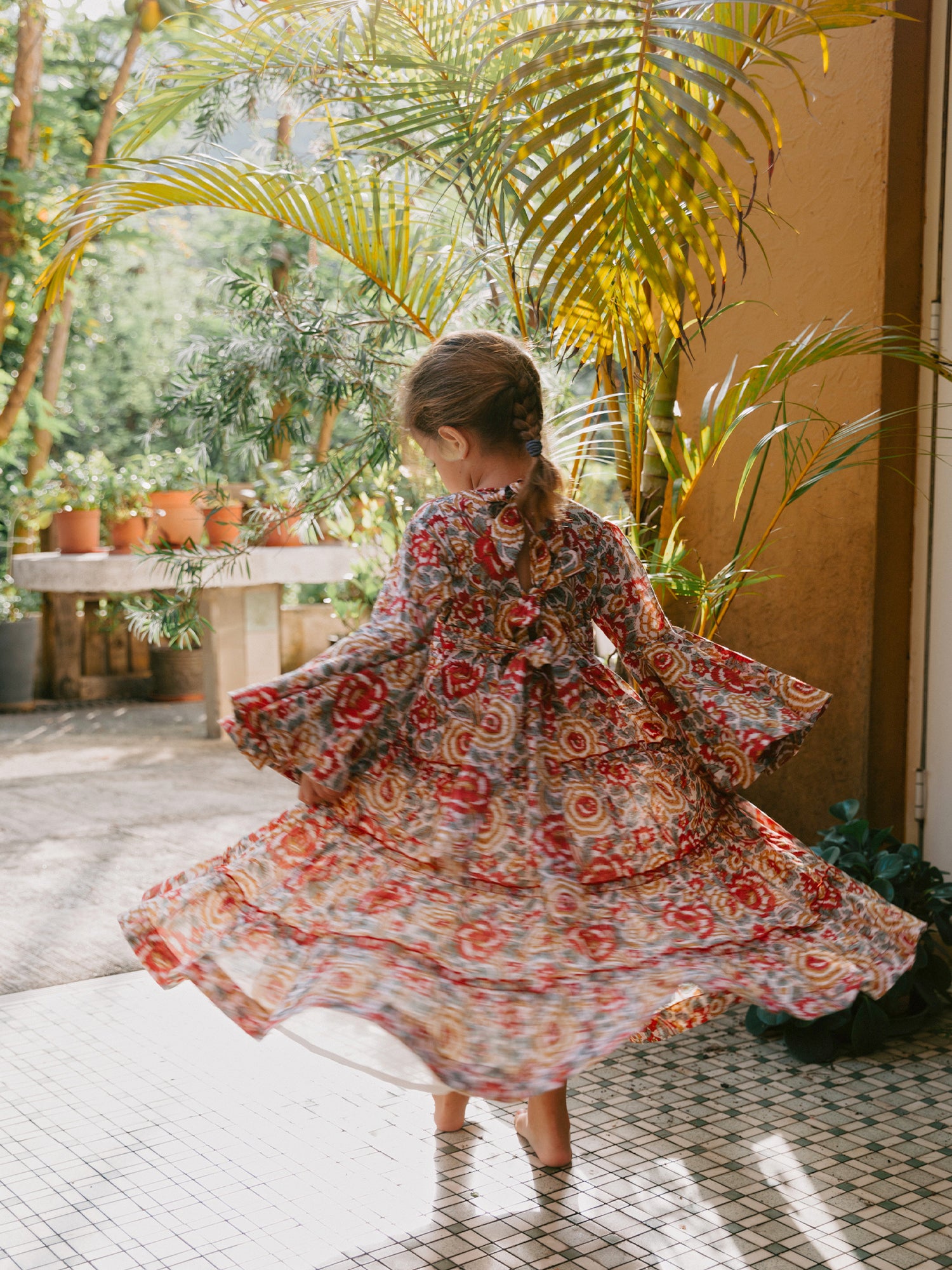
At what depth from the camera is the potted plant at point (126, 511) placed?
6188 millimetres

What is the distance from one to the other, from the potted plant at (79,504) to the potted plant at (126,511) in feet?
0.24

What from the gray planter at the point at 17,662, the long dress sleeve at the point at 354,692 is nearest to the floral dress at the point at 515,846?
the long dress sleeve at the point at 354,692

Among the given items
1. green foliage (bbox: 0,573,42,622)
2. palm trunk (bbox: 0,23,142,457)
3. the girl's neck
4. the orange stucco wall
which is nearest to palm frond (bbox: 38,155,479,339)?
the orange stucco wall

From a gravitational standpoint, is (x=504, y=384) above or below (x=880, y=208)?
below

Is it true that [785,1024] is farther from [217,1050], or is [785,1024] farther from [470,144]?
[470,144]

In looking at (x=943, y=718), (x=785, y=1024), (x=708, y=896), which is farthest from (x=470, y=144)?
(x=785, y=1024)

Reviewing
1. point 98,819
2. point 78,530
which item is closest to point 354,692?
point 98,819

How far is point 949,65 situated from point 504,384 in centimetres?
150

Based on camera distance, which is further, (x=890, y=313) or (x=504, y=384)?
(x=890, y=313)

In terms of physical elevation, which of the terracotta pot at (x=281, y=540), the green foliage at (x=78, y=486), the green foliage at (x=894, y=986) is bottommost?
the green foliage at (x=894, y=986)

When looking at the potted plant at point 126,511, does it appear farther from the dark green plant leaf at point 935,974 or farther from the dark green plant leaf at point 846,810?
the dark green plant leaf at point 935,974

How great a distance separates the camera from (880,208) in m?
2.76

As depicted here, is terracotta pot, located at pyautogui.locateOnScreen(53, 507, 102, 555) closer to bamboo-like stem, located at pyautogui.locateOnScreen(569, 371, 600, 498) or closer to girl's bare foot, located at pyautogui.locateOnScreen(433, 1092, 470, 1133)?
bamboo-like stem, located at pyautogui.locateOnScreen(569, 371, 600, 498)

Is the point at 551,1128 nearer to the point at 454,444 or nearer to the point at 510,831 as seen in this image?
the point at 510,831
